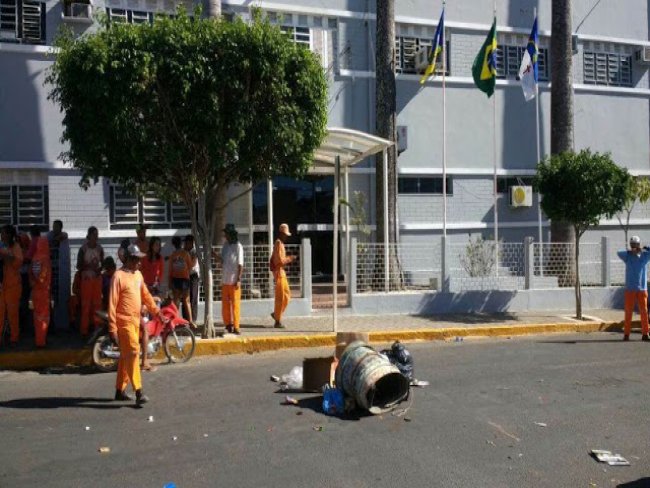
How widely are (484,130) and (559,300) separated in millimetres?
5159

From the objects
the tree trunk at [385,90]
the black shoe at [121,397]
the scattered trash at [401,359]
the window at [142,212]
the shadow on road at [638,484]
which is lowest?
the shadow on road at [638,484]

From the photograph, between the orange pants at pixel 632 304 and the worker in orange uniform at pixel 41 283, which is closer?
the worker in orange uniform at pixel 41 283

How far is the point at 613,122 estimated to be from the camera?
18906mm

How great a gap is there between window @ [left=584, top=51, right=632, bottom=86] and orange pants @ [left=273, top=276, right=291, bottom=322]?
38.0 feet

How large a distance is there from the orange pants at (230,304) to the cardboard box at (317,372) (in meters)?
3.31

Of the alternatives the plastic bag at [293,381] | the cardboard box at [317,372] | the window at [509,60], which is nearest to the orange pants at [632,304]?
the cardboard box at [317,372]

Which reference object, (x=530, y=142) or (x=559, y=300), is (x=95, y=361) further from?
(x=530, y=142)

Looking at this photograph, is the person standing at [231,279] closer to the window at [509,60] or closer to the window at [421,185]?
the window at [421,185]

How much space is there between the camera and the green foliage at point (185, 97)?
30.1 ft

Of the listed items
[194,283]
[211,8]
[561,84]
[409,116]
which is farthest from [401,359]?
[561,84]

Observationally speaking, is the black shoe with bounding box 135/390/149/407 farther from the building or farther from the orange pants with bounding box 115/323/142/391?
the building

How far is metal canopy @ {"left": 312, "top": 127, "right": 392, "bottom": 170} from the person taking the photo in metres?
11.8

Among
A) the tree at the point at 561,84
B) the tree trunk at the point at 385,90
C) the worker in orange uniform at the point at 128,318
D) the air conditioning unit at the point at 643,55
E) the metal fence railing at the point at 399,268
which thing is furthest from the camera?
the air conditioning unit at the point at 643,55

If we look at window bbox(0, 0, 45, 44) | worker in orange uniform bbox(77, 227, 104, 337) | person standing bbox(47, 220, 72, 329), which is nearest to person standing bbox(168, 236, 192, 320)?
worker in orange uniform bbox(77, 227, 104, 337)
